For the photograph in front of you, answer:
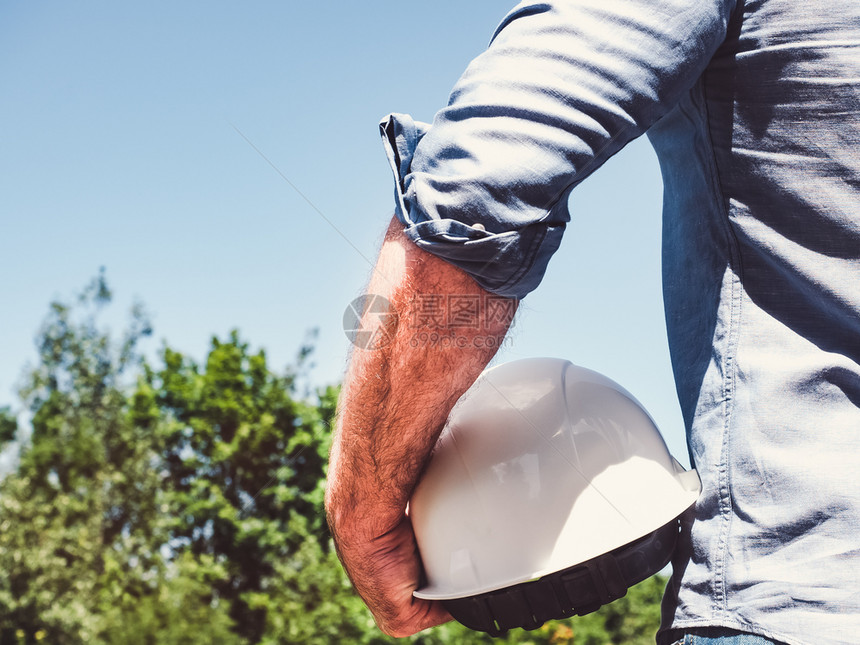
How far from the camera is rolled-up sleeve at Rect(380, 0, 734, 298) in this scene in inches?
28.4

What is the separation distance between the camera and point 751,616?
0.75 meters

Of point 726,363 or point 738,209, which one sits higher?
point 738,209

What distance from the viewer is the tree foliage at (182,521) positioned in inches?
554

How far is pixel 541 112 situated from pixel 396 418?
44cm

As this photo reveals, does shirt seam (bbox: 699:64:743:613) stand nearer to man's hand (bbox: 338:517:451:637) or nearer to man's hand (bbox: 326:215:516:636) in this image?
man's hand (bbox: 326:215:516:636)

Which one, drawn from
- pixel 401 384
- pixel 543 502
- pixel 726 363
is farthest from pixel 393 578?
pixel 726 363

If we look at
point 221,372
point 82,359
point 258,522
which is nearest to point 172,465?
point 221,372

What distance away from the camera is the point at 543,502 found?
3.40ft

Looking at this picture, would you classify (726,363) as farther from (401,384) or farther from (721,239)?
(401,384)

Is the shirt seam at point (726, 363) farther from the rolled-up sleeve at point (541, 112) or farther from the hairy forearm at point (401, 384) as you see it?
the hairy forearm at point (401, 384)

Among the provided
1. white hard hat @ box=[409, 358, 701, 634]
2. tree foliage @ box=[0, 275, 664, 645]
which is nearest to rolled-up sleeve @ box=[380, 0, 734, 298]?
white hard hat @ box=[409, 358, 701, 634]

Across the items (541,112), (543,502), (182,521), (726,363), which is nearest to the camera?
(541,112)

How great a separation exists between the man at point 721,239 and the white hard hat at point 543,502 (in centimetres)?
10

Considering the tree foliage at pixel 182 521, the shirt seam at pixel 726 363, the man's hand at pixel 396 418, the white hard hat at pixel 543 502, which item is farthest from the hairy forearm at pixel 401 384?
the tree foliage at pixel 182 521
